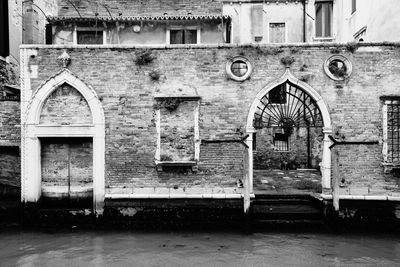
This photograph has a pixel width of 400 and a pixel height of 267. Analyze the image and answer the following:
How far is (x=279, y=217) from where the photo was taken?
9328 millimetres

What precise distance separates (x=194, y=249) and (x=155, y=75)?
419 cm

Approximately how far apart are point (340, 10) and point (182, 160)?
10.9m

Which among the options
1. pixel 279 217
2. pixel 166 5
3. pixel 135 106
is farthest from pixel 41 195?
pixel 166 5

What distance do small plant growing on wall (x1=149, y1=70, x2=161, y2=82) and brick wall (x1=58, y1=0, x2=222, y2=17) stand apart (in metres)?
7.03

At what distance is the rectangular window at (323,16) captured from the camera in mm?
16656

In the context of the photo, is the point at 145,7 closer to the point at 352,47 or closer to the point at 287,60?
the point at 287,60

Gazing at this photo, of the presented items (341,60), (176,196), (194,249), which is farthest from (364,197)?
(176,196)

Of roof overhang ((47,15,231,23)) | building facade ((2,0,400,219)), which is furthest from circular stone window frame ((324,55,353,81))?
roof overhang ((47,15,231,23))

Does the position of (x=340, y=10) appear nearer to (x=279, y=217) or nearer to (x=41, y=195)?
(x=279, y=217)

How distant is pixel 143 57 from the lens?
935cm

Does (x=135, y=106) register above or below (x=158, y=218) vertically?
above

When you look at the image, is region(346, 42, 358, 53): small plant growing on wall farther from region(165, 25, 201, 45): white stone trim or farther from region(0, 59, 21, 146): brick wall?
region(0, 59, 21, 146): brick wall

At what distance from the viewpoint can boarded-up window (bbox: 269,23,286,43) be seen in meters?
16.1

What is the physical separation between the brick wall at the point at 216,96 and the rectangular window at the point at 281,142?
23.7 feet
